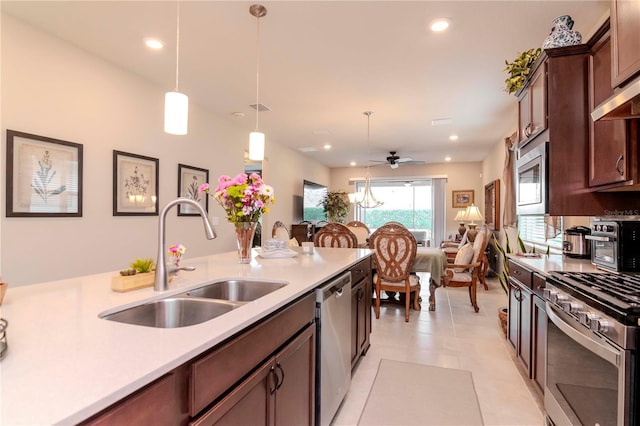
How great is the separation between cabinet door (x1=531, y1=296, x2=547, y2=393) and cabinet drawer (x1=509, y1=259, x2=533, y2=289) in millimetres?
150

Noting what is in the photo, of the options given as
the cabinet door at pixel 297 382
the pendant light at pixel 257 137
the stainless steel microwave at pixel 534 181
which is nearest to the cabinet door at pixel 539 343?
the stainless steel microwave at pixel 534 181

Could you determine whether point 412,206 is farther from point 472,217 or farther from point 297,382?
point 297,382

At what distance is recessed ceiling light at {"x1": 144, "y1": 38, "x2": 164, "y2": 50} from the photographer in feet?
8.87

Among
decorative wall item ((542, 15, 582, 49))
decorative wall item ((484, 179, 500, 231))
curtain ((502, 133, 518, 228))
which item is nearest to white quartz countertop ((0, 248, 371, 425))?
decorative wall item ((542, 15, 582, 49))

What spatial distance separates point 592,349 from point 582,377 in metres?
0.23

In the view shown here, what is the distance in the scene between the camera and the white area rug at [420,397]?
78.4 inches

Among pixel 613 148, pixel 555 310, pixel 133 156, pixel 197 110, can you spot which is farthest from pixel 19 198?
pixel 613 148

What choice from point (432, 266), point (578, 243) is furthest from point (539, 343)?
point (432, 266)

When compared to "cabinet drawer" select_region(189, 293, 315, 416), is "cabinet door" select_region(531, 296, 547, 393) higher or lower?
lower

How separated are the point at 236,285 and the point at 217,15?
1960 millimetres

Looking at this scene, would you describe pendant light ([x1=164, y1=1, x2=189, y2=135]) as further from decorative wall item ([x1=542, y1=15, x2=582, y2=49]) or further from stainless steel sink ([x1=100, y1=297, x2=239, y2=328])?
decorative wall item ([x1=542, y1=15, x2=582, y2=49])

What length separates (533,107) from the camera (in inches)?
96.3

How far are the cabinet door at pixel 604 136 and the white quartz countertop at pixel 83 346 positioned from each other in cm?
181

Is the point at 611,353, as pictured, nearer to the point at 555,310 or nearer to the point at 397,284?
the point at 555,310
